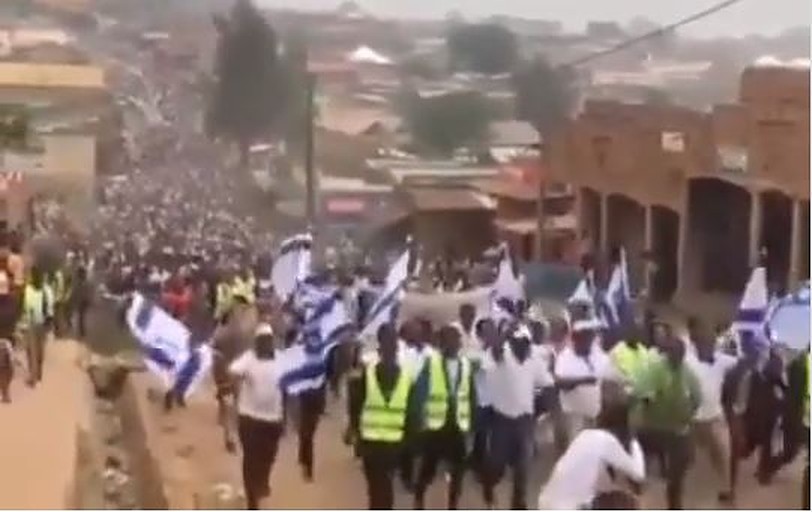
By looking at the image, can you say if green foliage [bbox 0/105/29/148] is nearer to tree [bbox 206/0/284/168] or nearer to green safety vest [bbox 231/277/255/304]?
tree [bbox 206/0/284/168]

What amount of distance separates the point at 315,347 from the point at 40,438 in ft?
1.42

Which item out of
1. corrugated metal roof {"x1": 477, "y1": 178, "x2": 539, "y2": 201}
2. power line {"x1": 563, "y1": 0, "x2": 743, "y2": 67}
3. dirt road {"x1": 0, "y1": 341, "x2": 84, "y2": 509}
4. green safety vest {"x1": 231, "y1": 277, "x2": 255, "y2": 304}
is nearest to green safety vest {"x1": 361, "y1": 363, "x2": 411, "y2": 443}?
green safety vest {"x1": 231, "y1": 277, "x2": 255, "y2": 304}

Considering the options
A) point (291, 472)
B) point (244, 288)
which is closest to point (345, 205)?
point (244, 288)

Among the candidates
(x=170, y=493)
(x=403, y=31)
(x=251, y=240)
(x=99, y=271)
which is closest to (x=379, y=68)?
(x=403, y=31)

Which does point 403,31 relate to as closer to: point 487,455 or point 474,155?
point 474,155

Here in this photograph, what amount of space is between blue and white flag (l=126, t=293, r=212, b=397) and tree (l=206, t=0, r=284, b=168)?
0.92 feet

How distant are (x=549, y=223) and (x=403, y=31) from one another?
0.37 meters

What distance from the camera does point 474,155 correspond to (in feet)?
7.34

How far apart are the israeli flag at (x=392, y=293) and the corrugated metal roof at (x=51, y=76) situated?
51cm

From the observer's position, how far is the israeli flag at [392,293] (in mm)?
2197

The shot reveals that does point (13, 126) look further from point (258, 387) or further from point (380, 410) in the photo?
point (380, 410)

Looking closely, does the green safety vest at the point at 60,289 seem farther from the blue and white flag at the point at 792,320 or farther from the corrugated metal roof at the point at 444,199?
the blue and white flag at the point at 792,320

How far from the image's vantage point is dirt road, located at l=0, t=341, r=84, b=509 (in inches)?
84.7

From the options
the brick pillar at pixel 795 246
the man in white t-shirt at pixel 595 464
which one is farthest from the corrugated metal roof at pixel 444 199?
the brick pillar at pixel 795 246
